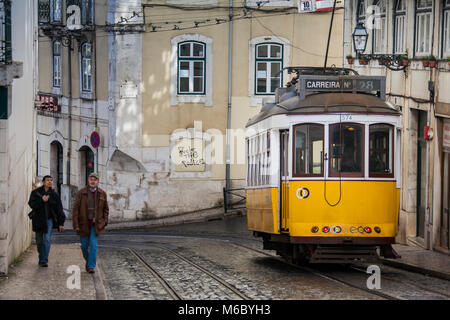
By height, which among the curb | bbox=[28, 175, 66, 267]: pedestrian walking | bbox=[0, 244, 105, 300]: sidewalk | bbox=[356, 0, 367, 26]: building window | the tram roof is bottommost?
the curb

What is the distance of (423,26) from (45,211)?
1065cm

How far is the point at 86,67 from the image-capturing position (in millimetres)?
35156

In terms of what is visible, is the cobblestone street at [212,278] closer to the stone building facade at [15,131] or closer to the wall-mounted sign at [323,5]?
the stone building facade at [15,131]

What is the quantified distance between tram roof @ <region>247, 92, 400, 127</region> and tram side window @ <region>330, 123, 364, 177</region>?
0.29m

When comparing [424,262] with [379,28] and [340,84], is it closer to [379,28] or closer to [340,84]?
[340,84]

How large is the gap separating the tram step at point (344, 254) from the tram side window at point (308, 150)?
1.28 m

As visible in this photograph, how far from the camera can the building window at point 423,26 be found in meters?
21.9

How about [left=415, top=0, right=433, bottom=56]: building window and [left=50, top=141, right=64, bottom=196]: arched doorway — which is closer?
[left=415, top=0, right=433, bottom=56]: building window

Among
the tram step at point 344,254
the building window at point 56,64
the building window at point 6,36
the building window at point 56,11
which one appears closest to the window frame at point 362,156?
the tram step at point 344,254

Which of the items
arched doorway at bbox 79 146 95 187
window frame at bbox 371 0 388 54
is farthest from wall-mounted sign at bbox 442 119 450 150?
arched doorway at bbox 79 146 95 187

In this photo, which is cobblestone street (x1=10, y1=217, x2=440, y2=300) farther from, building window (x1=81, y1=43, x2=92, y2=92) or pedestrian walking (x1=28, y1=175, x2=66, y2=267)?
building window (x1=81, y1=43, x2=92, y2=92)

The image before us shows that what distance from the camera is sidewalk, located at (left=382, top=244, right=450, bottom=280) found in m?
17.2

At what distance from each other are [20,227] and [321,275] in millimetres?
6087

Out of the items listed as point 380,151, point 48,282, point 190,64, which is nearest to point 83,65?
point 190,64
